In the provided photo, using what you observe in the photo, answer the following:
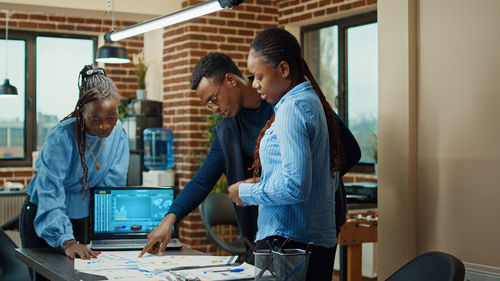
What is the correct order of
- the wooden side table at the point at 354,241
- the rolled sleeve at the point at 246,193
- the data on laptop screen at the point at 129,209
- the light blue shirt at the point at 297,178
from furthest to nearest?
the wooden side table at the point at 354,241
the data on laptop screen at the point at 129,209
the rolled sleeve at the point at 246,193
the light blue shirt at the point at 297,178

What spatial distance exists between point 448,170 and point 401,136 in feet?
0.84

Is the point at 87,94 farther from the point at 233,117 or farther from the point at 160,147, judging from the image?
the point at 160,147

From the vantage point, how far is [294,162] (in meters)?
1.92

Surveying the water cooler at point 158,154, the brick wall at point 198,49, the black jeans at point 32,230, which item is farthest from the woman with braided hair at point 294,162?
the water cooler at point 158,154

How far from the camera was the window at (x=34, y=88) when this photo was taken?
26.3 ft

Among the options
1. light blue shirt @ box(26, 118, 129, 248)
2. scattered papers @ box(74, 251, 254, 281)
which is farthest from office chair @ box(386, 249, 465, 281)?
light blue shirt @ box(26, 118, 129, 248)

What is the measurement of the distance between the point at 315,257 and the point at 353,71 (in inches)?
171

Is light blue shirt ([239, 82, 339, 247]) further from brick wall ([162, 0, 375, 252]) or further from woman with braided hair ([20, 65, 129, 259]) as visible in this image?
brick wall ([162, 0, 375, 252])

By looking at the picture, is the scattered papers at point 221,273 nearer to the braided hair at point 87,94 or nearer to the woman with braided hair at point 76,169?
the woman with braided hair at point 76,169

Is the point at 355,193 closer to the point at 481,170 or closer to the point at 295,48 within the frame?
the point at 481,170

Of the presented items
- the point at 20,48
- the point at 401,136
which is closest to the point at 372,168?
the point at 401,136

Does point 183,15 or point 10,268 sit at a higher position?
point 183,15

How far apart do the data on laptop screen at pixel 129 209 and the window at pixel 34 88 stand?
18.1 feet

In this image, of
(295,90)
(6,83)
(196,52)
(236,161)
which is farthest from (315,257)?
(6,83)
